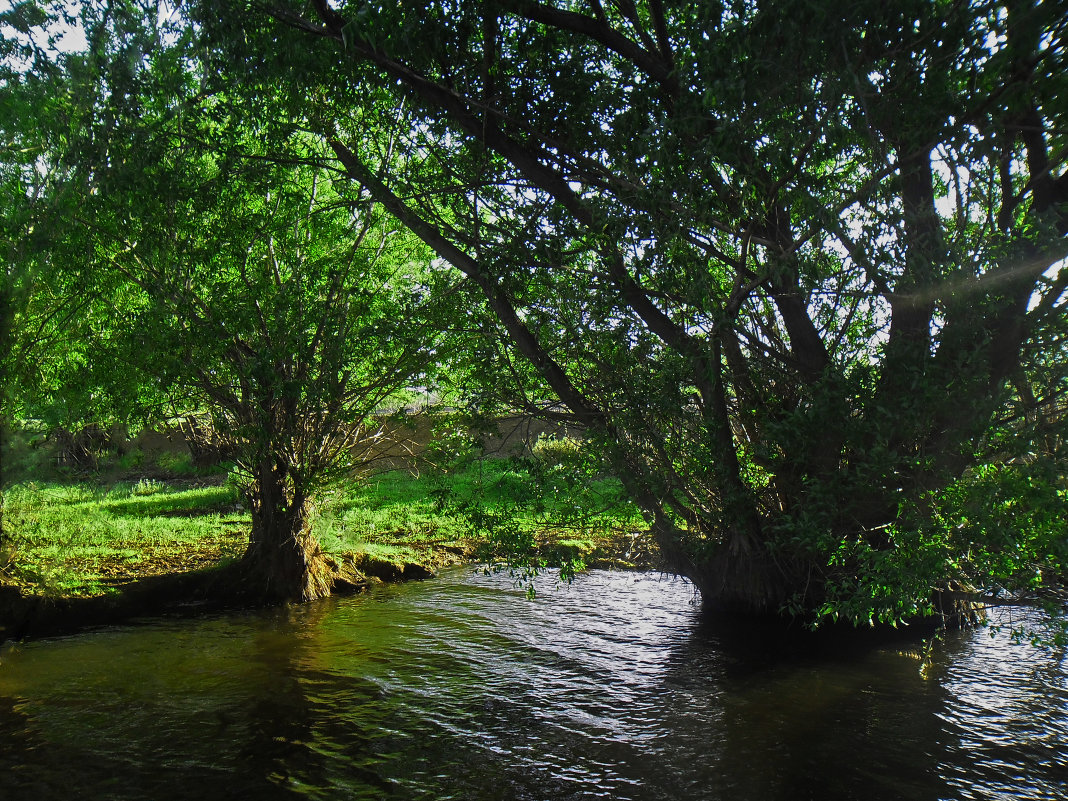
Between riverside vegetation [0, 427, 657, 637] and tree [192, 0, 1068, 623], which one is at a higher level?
tree [192, 0, 1068, 623]

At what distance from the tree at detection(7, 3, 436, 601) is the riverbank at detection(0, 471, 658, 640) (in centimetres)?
76

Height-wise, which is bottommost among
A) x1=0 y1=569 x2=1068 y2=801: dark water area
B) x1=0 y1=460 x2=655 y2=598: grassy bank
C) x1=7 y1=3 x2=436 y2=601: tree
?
x1=0 y1=569 x2=1068 y2=801: dark water area

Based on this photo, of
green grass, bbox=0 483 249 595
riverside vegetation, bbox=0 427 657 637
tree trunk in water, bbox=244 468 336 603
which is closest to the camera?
riverside vegetation, bbox=0 427 657 637

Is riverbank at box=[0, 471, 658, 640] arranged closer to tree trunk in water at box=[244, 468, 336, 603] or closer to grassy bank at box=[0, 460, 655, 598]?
grassy bank at box=[0, 460, 655, 598]

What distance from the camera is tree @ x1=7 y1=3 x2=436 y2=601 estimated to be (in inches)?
307

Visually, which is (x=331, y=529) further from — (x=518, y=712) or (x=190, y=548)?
(x=518, y=712)

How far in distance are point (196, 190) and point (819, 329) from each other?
6.74 metres

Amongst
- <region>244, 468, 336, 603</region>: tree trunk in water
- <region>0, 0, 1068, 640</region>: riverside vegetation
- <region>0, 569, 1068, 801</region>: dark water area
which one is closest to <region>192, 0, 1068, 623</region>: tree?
<region>0, 0, 1068, 640</region>: riverside vegetation

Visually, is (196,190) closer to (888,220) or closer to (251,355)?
(251,355)

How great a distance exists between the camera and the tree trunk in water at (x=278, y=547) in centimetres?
1108

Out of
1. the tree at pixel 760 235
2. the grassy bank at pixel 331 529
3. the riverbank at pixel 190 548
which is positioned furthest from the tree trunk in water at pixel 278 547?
the tree at pixel 760 235

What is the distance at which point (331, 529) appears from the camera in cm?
1263

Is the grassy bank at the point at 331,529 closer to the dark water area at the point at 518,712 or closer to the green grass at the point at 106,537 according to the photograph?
the green grass at the point at 106,537

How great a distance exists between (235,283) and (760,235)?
627 cm
